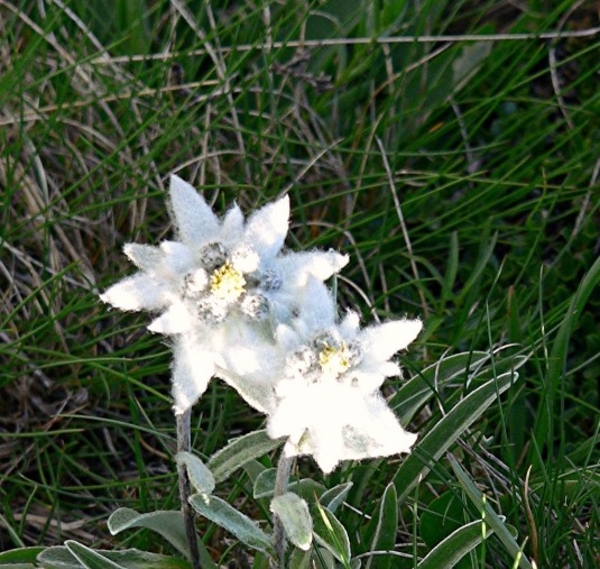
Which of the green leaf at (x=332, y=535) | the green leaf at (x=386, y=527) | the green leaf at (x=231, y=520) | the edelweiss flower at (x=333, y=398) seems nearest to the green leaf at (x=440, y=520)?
the green leaf at (x=386, y=527)

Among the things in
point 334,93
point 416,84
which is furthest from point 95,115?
point 416,84

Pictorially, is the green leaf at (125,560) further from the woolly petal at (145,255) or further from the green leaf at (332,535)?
the woolly petal at (145,255)

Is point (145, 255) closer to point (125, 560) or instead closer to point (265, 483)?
point (265, 483)

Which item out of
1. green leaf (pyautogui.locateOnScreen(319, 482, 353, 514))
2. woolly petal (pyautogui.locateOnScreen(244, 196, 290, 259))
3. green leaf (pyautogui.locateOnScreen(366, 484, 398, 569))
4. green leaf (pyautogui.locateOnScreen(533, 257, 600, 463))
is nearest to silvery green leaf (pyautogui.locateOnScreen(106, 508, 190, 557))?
green leaf (pyautogui.locateOnScreen(319, 482, 353, 514))

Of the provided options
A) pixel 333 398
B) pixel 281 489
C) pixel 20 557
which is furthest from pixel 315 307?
pixel 20 557

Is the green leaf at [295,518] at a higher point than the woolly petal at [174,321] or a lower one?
lower

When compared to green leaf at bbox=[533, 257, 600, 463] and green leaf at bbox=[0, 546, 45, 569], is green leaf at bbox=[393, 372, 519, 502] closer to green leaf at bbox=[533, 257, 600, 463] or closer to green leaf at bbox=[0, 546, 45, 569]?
green leaf at bbox=[533, 257, 600, 463]

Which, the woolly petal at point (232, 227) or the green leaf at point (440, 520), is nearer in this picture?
the woolly petal at point (232, 227)
